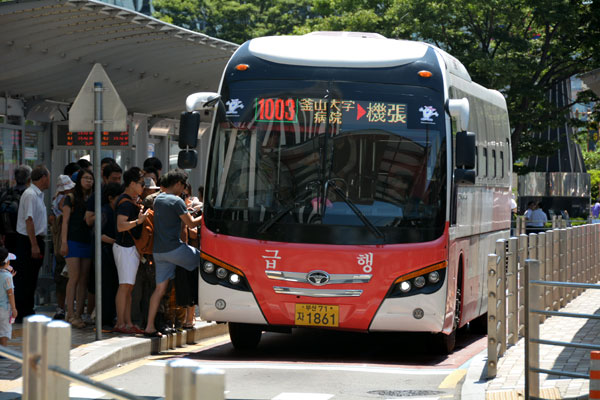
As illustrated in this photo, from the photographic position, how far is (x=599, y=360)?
6727 millimetres

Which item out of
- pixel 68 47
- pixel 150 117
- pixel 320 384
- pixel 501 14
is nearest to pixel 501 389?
pixel 320 384

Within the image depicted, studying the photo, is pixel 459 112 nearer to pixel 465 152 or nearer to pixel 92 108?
pixel 465 152

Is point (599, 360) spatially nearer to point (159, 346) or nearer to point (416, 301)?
point (416, 301)

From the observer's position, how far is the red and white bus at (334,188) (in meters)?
11.6

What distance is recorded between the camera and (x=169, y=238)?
40.6 ft

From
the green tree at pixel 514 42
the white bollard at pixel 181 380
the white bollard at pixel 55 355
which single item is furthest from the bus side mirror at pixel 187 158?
the green tree at pixel 514 42

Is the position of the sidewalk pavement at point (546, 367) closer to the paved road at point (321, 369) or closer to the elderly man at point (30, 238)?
the paved road at point (321, 369)

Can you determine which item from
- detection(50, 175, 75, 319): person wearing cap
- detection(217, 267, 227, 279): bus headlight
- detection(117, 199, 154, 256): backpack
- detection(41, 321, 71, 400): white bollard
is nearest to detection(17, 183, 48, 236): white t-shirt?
detection(50, 175, 75, 319): person wearing cap

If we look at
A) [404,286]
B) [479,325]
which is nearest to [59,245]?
[404,286]

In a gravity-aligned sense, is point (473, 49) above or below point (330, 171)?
above

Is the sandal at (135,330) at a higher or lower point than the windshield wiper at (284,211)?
lower

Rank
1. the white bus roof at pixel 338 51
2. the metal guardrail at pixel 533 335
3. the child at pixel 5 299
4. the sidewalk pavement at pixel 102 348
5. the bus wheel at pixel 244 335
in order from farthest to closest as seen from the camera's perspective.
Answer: the bus wheel at pixel 244 335, the white bus roof at pixel 338 51, the child at pixel 5 299, the sidewalk pavement at pixel 102 348, the metal guardrail at pixel 533 335

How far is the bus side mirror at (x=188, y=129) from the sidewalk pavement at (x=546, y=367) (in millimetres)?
3580

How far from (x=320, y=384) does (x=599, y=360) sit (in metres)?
3.97
